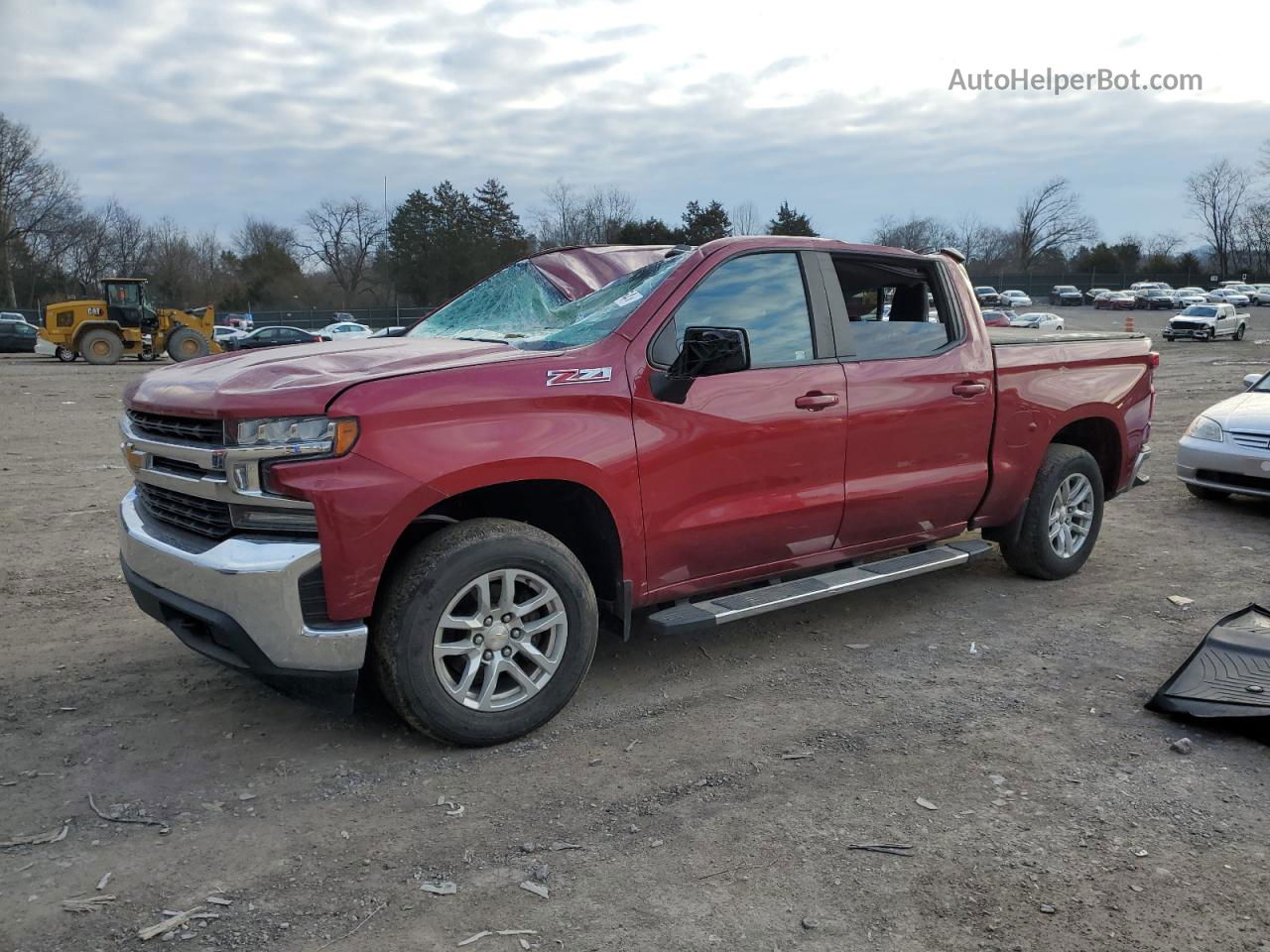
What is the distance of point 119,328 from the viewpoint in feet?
98.4

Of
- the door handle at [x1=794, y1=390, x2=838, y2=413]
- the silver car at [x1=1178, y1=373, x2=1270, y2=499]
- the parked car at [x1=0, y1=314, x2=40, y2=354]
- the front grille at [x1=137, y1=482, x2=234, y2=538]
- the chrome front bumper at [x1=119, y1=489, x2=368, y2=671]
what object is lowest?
the silver car at [x1=1178, y1=373, x2=1270, y2=499]

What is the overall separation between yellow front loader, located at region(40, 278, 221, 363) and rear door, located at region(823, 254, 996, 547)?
28387mm

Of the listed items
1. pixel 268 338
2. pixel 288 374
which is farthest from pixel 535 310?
pixel 268 338

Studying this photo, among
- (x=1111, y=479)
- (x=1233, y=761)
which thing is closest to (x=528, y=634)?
(x=1233, y=761)

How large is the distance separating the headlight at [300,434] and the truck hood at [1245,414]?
7.62m

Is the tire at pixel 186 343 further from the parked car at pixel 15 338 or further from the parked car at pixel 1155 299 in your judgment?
the parked car at pixel 1155 299

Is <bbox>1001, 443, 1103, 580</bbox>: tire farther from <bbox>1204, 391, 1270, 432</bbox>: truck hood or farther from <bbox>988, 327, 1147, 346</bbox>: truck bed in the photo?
<bbox>1204, 391, 1270, 432</bbox>: truck hood

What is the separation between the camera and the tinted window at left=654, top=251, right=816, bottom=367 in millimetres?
4359

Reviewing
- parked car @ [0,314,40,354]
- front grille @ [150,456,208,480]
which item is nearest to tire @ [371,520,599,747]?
front grille @ [150,456,208,480]

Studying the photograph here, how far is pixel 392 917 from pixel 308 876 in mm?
368

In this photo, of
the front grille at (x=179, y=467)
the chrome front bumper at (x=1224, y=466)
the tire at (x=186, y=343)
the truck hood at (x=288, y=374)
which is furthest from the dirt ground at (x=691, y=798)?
the tire at (x=186, y=343)

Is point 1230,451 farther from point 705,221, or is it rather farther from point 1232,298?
point 1232,298

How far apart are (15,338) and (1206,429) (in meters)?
42.2

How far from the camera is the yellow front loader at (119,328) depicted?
2977cm
